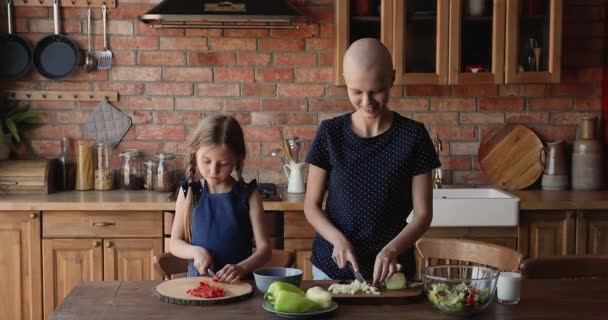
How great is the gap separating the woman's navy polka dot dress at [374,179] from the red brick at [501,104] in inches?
77.8

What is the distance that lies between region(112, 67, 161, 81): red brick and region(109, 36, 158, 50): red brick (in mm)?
106

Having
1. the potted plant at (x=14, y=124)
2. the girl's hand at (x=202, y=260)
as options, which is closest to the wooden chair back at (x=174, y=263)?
the girl's hand at (x=202, y=260)

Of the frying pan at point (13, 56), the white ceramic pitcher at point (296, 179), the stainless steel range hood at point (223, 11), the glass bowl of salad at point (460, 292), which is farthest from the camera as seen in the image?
the frying pan at point (13, 56)

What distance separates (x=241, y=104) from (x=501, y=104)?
4.45 feet

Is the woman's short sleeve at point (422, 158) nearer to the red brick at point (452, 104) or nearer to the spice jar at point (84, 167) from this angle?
the red brick at point (452, 104)

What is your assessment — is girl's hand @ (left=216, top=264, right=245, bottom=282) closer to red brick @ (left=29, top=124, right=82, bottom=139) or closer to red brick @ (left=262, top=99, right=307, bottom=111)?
red brick @ (left=262, top=99, right=307, bottom=111)

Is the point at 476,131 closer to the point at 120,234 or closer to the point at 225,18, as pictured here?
the point at 225,18

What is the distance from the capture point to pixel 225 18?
11.5 feet

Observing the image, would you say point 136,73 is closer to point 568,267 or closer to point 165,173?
point 165,173

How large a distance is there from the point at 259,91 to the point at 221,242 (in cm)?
182

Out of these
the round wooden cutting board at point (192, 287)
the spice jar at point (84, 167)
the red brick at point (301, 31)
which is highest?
the red brick at point (301, 31)

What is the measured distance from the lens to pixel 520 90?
13.1ft

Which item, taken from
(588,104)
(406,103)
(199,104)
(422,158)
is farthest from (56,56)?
(588,104)

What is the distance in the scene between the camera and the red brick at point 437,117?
3988 millimetres
